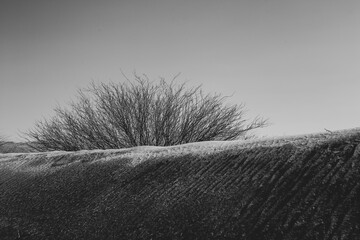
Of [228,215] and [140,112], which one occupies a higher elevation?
[140,112]

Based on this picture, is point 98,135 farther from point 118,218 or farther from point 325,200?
point 325,200

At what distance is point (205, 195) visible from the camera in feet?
4.50

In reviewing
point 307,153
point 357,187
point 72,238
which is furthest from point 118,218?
point 357,187

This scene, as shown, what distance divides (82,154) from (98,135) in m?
5.47

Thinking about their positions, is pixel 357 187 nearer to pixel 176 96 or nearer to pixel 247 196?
pixel 247 196

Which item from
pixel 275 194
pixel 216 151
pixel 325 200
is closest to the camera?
pixel 325 200

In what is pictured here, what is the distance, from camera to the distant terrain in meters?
1.05

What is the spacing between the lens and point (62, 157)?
2.65 m

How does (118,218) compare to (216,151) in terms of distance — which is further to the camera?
(216,151)

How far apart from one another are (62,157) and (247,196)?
1.92 m

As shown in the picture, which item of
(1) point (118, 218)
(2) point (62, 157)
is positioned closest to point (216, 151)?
(1) point (118, 218)

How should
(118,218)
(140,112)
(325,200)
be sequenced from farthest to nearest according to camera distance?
(140,112), (118,218), (325,200)

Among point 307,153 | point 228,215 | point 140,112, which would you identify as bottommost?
point 228,215

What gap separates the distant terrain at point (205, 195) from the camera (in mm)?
1052
